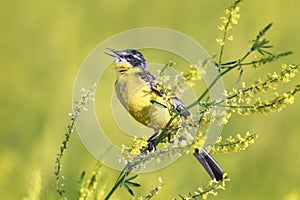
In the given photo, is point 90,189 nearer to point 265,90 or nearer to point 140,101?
point 265,90

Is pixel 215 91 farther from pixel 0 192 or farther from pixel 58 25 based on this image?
pixel 58 25

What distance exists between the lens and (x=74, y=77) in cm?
639

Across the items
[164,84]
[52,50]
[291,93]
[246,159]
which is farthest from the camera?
A: [52,50]

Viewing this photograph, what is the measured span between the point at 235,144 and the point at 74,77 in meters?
3.96

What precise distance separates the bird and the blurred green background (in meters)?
0.36

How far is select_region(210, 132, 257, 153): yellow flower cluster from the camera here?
8.21 feet

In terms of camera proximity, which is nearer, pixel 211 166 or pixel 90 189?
pixel 90 189

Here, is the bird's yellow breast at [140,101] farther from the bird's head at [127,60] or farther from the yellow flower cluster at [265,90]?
the yellow flower cluster at [265,90]

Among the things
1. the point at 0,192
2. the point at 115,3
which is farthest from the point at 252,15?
the point at 0,192

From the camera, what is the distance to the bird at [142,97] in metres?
3.13

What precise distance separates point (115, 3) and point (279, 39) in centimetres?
155

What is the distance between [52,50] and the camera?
7020 mm

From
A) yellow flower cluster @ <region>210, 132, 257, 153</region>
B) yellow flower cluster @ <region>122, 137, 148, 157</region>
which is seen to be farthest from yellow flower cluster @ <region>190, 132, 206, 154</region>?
yellow flower cluster @ <region>122, 137, 148, 157</region>

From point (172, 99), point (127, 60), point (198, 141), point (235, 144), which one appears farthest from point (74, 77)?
point (198, 141)
